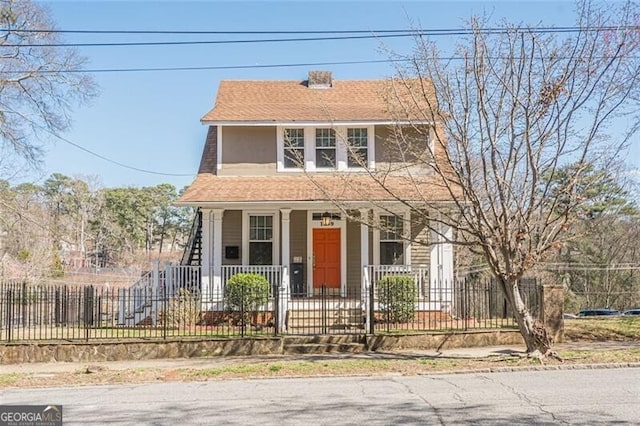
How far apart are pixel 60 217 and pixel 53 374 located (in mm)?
56762

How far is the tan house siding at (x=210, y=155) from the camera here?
20.1 m

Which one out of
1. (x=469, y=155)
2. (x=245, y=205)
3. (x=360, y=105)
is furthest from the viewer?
(x=360, y=105)

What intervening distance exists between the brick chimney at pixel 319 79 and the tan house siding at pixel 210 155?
4.07 metres

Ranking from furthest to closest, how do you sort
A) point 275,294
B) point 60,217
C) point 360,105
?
point 60,217
point 360,105
point 275,294

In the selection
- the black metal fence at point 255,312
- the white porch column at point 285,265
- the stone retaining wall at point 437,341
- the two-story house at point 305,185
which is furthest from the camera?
the two-story house at point 305,185

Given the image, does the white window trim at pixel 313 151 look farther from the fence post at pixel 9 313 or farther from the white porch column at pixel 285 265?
the fence post at pixel 9 313

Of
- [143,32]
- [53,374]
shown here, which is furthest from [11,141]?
[53,374]

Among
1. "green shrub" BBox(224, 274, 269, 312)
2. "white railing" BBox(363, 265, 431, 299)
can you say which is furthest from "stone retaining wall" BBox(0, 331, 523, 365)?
"white railing" BBox(363, 265, 431, 299)

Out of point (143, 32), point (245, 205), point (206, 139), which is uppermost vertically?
point (143, 32)

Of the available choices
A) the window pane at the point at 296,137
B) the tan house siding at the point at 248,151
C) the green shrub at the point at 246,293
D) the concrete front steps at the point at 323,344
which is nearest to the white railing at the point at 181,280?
the green shrub at the point at 246,293

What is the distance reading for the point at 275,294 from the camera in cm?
1427

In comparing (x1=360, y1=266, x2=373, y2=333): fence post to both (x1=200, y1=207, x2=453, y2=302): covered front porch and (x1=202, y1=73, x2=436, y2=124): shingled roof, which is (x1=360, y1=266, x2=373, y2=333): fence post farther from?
(x1=202, y1=73, x2=436, y2=124): shingled roof

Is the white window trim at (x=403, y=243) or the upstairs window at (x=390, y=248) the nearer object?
the white window trim at (x=403, y=243)

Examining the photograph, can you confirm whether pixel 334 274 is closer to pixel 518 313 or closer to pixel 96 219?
pixel 518 313
